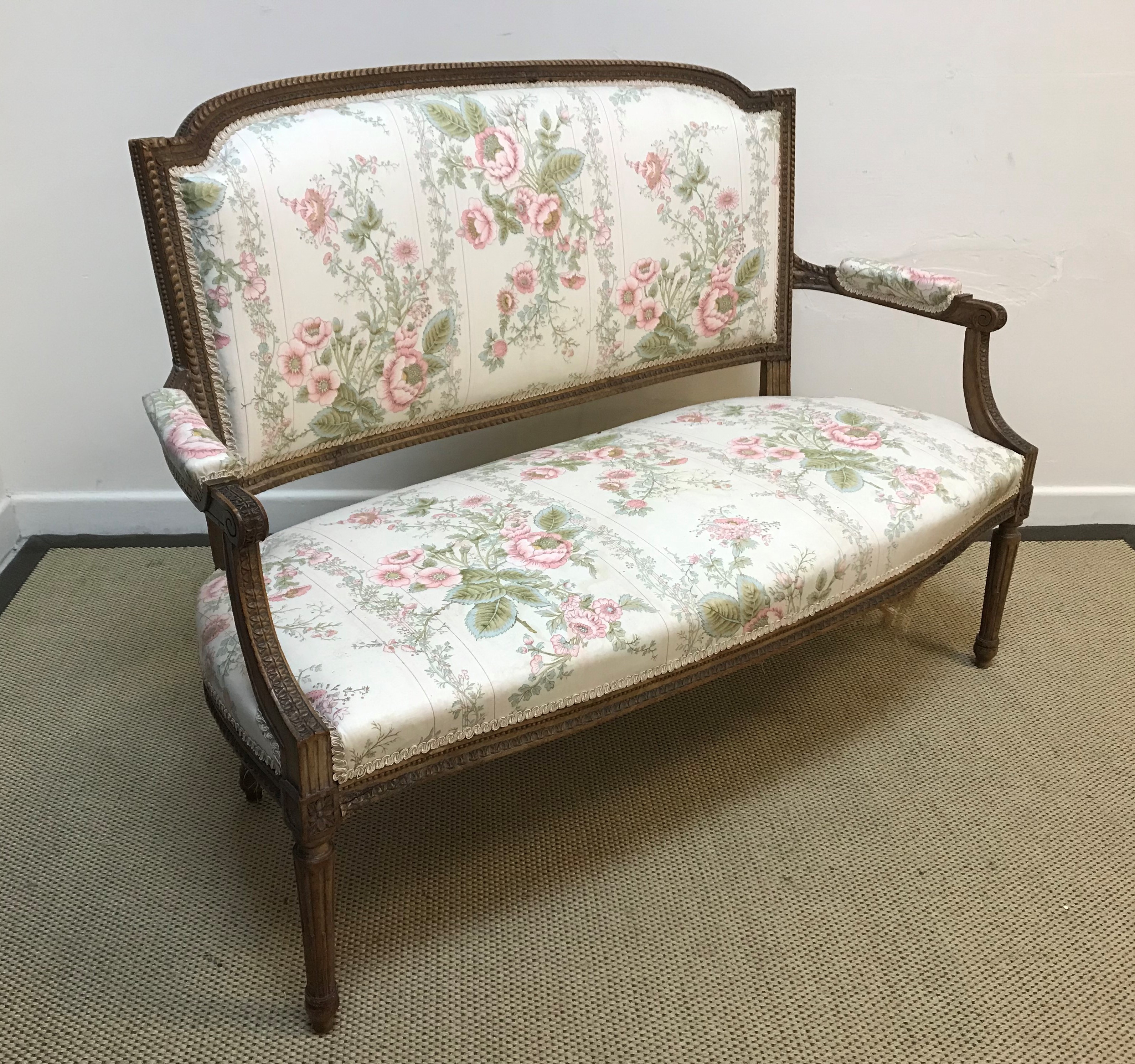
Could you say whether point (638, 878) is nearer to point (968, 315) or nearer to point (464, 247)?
point (464, 247)

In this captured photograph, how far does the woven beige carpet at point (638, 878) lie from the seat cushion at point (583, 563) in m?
0.37

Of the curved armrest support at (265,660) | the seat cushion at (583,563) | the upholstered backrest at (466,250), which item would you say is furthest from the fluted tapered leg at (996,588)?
the curved armrest support at (265,660)

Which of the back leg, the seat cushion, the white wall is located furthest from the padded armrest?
the white wall

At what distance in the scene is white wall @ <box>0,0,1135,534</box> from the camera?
1994 mm

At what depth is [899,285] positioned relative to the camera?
1.92 m

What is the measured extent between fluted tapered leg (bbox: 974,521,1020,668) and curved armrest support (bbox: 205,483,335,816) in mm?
1300

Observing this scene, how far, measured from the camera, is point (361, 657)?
48.7 inches

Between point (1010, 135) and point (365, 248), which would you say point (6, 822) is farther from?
point (1010, 135)

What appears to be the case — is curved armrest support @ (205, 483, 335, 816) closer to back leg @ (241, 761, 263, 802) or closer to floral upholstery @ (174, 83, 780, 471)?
floral upholstery @ (174, 83, 780, 471)

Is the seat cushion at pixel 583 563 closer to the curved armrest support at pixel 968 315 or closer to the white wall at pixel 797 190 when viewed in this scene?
the curved armrest support at pixel 968 315

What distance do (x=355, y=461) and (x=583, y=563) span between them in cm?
41

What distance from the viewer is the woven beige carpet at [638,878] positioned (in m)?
1.34

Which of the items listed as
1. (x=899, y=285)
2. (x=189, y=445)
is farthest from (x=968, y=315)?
(x=189, y=445)

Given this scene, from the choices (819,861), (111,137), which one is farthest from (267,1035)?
(111,137)
